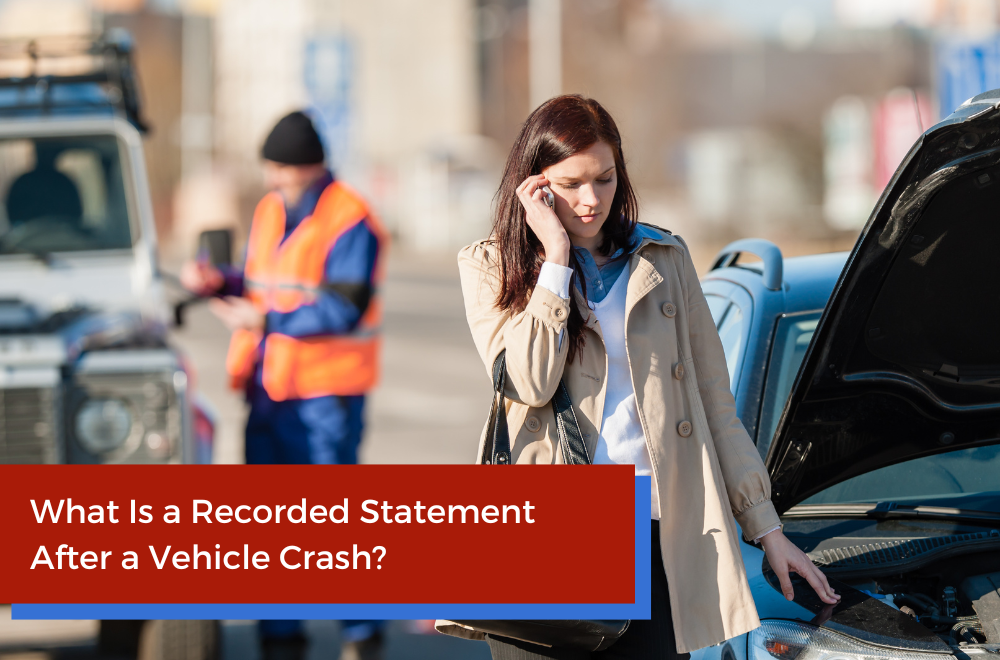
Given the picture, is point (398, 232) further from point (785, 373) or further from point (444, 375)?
point (785, 373)

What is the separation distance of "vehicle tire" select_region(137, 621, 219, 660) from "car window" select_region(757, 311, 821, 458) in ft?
7.49

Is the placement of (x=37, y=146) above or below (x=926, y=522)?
above

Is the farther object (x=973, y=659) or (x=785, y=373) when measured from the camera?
(x=785, y=373)

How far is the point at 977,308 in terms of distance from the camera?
3.12 metres

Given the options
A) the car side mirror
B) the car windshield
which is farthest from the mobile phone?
the car windshield

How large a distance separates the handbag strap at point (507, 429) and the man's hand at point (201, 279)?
10.5 feet

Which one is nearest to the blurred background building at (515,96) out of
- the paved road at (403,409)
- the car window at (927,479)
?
the paved road at (403,409)

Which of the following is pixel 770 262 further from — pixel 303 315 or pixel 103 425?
pixel 103 425

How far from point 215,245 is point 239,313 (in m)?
0.35

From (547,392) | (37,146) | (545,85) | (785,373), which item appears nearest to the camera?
(547,392)

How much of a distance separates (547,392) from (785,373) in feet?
4.75

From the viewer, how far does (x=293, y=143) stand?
5289 millimetres

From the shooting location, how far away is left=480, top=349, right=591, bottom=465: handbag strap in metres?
2.35

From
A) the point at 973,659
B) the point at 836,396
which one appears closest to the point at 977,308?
the point at 836,396
